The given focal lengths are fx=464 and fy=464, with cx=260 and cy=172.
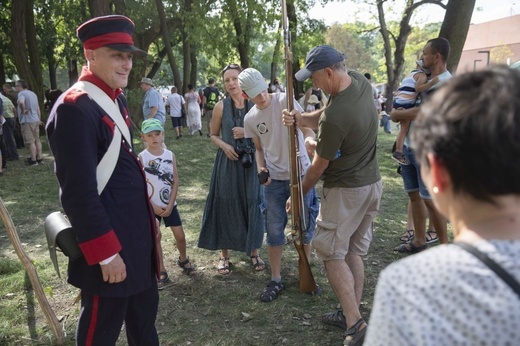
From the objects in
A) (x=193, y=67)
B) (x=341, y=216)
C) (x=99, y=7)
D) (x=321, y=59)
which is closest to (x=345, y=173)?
(x=341, y=216)

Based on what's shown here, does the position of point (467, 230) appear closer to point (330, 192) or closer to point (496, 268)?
point (496, 268)

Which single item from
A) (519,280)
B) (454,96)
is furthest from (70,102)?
(519,280)

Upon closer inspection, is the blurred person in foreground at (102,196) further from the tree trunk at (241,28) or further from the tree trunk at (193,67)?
the tree trunk at (193,67)

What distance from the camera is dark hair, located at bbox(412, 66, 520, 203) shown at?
2.93 feet

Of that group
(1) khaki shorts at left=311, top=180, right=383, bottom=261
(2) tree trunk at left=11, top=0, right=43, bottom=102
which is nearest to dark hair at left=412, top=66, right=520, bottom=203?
(1) khaki shorts at left=311, top=180, right=383, bottom=261

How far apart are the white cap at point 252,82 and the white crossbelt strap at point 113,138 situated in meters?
1.49

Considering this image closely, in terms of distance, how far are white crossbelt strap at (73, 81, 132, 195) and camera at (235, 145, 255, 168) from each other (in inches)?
74.5

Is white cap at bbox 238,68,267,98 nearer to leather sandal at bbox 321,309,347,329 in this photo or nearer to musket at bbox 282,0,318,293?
musket at bbox 282,0,318,293

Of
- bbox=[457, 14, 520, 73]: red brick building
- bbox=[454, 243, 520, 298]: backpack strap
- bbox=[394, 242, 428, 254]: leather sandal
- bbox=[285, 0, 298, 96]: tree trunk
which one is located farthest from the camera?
bbox=[457, 14, 520, 73]: red brick building

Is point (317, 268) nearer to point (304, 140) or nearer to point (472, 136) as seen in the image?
point (304, 140)

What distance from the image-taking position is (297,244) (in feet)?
11.7

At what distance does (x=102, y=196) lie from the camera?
2.14 m

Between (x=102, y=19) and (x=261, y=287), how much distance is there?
106 inches

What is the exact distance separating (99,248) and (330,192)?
160cm
